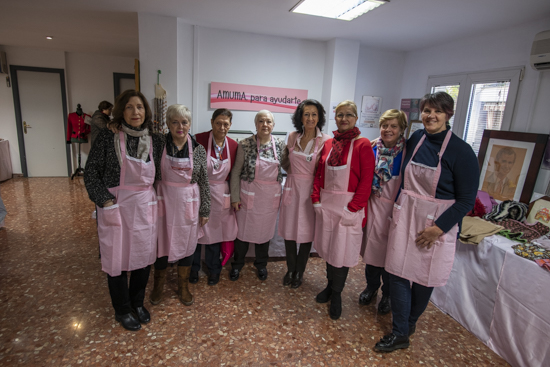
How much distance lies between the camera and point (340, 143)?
6.54ft

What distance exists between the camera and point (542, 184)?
2.40m

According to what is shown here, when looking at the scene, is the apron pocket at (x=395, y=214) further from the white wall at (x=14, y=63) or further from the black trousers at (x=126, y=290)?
the white wall at (x=14, y=63)

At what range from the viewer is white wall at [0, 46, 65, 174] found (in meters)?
5.51

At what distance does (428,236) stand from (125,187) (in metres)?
1.68

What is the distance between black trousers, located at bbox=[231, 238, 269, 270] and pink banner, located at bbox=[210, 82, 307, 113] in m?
1.84

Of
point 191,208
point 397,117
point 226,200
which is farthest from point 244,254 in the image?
point 397,117

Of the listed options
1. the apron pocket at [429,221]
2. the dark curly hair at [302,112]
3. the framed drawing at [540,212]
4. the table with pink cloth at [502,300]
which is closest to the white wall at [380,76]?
the dark curly hair at [302,112]

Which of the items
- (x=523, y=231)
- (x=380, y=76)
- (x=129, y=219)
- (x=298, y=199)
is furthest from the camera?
(x=380, y=76)

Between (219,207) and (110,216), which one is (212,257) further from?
(110,216)

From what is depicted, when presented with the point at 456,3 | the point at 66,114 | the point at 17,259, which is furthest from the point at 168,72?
the point at 66,114

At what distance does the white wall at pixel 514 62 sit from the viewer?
2.46 meters

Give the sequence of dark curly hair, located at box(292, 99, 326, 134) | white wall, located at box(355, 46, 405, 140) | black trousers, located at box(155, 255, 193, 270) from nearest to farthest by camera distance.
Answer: black trousers, located at box(155, 255, 193, 270)
dark curly hair, located at box(292, 99, 326, 134)
white wall, located at box(355, 46, 405, 140)

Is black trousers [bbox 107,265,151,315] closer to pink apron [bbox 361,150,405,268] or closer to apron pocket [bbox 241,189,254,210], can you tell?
apron pocket [bbox 241,189,254,210]

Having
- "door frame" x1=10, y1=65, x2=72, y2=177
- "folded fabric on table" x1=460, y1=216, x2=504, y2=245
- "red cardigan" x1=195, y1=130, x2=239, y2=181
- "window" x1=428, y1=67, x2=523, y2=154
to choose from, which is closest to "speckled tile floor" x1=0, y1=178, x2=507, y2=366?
"folded fabric on table" x1=460, y1=216, x2=504, y2=245
